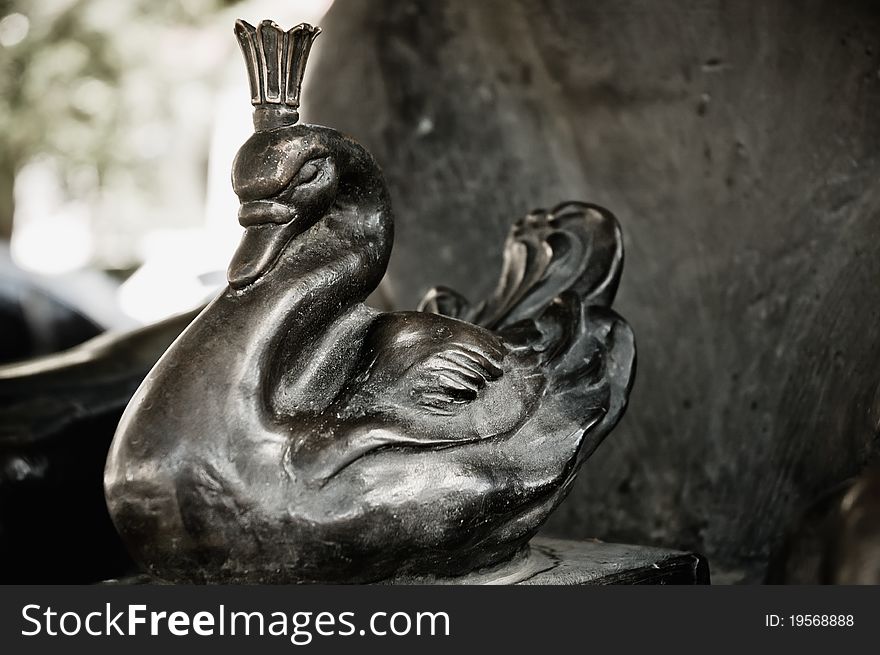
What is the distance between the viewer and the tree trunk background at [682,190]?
1.31 meters

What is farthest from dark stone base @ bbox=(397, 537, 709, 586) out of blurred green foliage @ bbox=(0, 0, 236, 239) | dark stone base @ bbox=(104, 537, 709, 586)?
blurred green foliage @ bbox=(0, 0, 236, 239)

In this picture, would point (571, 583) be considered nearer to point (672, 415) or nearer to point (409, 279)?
point (672, 415)

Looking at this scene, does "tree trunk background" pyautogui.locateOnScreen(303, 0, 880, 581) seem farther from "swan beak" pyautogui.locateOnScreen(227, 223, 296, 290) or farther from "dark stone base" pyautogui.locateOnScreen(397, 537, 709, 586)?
"swan beak" pyautogui.locateOnScreen(227, 223, 296, 290)

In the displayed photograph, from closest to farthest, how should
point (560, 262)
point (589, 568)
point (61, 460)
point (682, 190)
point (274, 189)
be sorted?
point (274, 189)
point (589, 568)
point (560, 262)
point (61, 460)
point (682, 190)

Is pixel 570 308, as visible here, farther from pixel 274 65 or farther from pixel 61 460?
pixel 61 460

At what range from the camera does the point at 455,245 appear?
1.63m

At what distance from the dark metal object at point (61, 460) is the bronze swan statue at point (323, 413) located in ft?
1.21

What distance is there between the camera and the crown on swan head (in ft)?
2.99

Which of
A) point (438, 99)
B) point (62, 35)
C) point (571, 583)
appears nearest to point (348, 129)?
point (438, 99)

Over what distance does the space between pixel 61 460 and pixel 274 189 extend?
1.65 ft

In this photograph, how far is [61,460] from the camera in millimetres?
1252

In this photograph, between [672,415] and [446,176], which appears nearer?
[672,415]

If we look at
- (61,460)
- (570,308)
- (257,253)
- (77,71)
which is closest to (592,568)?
(570,308)

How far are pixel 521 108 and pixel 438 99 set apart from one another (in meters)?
0.11
